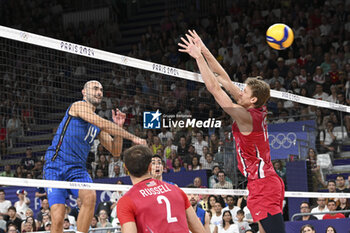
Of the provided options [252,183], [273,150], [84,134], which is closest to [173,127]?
[273,150]

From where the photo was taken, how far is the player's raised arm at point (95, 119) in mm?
7750

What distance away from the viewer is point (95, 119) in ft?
25.7

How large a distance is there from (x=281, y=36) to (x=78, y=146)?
4.00m

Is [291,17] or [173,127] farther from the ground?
[291,17]

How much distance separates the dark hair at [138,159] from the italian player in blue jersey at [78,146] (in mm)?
3078

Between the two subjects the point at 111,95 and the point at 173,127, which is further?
the point at 111,95

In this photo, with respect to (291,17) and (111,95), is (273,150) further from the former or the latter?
(291,17)

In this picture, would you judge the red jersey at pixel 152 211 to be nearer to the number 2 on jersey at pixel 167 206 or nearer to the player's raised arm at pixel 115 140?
the number 2 on jersey at pixel 167 206

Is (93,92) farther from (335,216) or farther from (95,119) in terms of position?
(335,216)

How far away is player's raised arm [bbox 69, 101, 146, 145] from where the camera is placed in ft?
25.4

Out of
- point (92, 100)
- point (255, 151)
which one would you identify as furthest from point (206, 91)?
point (255, 151)

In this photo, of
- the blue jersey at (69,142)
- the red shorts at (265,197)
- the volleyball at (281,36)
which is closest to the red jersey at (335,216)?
the volleyball at (281,36)

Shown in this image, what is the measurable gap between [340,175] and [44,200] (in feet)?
23.9

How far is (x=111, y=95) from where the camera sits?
18.9 meters
